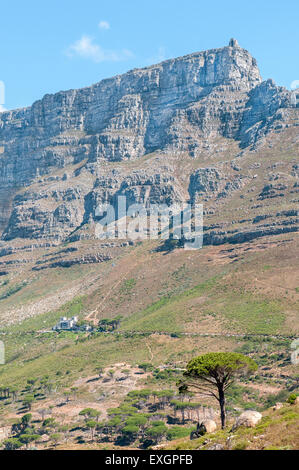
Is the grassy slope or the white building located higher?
the grassy slope

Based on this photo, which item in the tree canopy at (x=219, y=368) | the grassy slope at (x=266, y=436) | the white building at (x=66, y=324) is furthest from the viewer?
the white building at (x=66, y=324)

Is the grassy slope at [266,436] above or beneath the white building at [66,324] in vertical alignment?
above

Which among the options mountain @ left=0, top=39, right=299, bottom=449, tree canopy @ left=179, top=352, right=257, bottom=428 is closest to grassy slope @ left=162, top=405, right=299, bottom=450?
mountain @ left=0, top=39, right=299, bottom=449

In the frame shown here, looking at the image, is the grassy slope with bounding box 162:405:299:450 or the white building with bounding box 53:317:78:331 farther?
the white building with bounding box 53:317:78:331

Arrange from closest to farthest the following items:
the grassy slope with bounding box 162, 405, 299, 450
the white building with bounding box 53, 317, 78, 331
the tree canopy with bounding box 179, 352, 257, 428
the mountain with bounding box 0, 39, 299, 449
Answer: the grassy slope with bounding box 162, 405, 299, 450
the tree canopy with bounding box 179, 352, 257, 428
the mountain with bounding box 0, 39, 299, 449
the white building with bounding box 53, 317, 78, 331

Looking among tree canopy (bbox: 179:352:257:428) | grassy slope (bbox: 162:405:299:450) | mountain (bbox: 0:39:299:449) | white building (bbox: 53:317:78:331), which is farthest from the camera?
white building (bbox: 53:317:78:331)

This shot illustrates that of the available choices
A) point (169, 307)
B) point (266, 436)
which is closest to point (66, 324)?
point (169, 307)

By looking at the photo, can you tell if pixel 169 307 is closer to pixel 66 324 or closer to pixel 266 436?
pixel 66 324

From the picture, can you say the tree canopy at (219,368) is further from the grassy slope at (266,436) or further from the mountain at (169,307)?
the grassy slope at (266,436)

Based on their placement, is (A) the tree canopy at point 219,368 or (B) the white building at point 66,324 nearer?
(A) the tree canopy at point 219,368

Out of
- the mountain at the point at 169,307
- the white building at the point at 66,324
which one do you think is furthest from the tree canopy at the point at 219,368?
the white building at the point at 66,324

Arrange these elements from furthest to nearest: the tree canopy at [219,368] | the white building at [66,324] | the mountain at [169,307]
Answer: the white building at [66,324] < the mountain at [169,307] < the tree canopy at [219,368]

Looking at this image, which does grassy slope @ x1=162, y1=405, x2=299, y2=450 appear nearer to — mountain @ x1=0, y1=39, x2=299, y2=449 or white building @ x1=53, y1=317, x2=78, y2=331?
mountain @ x1=0, y1=39, x2=299, y2=449

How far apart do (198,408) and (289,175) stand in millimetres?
109450
